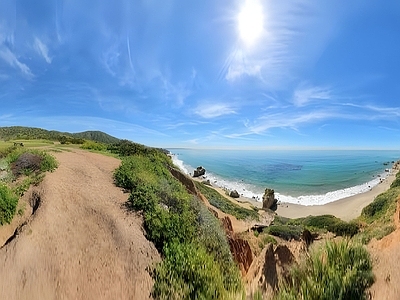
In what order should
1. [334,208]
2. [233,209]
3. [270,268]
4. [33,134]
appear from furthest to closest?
[33,134] < [334,208] < [233,209] < [270,268]

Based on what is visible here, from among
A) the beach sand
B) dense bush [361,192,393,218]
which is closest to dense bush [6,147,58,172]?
dense bush [361,192,393,218]

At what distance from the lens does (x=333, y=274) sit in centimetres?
475

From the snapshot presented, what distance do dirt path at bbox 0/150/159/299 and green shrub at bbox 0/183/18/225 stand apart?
807 millimetres

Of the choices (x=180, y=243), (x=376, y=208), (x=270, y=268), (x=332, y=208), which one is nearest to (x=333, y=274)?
(x=270, y=268)

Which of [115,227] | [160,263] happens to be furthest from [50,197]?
[160,263]

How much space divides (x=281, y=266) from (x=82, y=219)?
625 centimetres

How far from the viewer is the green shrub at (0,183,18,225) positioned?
24.5 ft

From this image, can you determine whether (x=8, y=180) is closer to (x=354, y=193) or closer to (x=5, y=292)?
(x=5, y=292)

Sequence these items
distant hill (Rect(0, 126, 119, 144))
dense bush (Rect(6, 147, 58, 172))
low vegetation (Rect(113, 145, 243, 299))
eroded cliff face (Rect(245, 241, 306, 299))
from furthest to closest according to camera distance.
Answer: distant hill (Rect(0, 126, 119, 144)) → dense bush (Rect(6, 147, 58, 172)) → eroded cliff face (Rect(245, 241, 306, 299)) → low vegetation (Rect(113, 145, 243, 299))

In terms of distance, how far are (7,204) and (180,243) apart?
5463mm

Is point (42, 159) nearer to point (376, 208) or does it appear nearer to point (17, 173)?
point (17, 173)

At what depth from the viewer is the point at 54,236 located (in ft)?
22.7

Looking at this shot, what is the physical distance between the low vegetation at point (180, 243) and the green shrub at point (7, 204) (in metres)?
3.49

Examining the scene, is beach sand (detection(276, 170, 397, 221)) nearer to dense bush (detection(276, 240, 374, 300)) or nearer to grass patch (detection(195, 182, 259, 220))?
grass patch (detection(195, 182, 259, 220))
